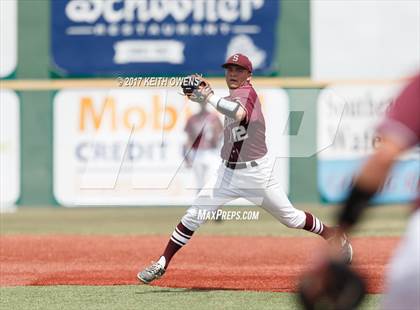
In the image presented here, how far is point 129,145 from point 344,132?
12.6 feet

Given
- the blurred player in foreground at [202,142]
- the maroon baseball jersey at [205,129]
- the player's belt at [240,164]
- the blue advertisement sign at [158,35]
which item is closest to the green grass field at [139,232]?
the blurred player in foreground at [202,142]

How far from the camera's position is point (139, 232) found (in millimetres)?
14758

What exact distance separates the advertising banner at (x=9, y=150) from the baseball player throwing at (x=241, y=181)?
1016cm

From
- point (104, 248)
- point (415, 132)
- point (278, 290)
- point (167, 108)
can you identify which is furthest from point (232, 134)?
point (167, 108)

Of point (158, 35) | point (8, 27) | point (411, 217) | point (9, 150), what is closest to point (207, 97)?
point (411, 217)

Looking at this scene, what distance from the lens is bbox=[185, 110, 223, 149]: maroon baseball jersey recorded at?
58.5 ft

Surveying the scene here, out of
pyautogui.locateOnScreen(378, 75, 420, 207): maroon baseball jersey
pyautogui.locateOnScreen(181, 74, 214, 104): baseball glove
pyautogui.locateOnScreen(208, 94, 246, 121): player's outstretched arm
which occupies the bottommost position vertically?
pyautogui.locateOnScreen(208, 94, 246, 121): player's outstretched arm

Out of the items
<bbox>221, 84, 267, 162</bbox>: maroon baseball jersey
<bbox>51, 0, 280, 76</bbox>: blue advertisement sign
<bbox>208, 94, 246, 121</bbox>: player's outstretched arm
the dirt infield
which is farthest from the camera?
<bbox>51, 0, 280, 76</bbox>: blue advertisement sign

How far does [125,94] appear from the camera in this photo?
18.1 meters

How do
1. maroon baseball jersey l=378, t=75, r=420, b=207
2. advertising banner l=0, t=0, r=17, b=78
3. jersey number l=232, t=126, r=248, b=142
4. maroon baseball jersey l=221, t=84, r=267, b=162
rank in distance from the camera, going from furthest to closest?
advertising banner l=0, t=0, r=17, b=78
jersey number l=232, t=126, r=248, b=142
maroon baseball jersey l=221, t=84, r=267, b=162
maroon baseball jersey l=378, t=75, r=420, b=207

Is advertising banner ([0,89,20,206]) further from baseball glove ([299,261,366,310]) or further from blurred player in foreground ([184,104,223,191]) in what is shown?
baseball glove ([299,261,366,310])

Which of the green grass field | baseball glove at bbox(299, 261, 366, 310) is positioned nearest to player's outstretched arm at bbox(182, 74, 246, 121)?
the green grass field

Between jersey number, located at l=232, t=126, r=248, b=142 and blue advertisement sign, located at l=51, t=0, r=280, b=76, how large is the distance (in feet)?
32.5

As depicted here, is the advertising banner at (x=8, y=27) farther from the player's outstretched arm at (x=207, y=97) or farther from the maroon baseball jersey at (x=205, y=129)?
the player's outstretched arm at (x=207, y=97)
